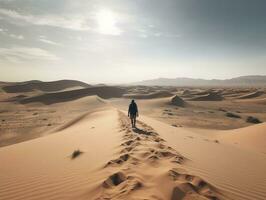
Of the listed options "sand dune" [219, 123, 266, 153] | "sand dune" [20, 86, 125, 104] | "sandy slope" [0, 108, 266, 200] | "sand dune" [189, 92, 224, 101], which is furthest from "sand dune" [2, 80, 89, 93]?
"sandy slope" [0, 108, 266, 200]

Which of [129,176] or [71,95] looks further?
[71,95]

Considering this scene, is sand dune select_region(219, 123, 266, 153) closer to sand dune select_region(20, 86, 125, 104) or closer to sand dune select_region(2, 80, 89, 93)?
sand dune select_region(20, 86, 125, 104)

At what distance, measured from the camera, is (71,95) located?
176 feet

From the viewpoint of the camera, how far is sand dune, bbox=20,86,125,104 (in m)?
48.1

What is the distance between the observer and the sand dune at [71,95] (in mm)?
48062

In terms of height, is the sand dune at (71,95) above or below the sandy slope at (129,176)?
below

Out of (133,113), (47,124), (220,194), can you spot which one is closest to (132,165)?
(220,194)

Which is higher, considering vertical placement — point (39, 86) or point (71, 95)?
point (39, 86)

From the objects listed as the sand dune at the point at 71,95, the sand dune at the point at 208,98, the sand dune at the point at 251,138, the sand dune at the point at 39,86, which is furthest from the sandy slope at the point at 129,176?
the sand dune at the point at 39,86

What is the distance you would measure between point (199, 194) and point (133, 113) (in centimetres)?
930

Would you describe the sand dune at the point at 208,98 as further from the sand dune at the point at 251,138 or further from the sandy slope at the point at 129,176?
the sandy slope at the point at 129,176

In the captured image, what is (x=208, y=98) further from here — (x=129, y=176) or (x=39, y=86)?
(x=129, y=176)

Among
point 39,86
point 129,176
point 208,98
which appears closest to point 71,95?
point 208,98

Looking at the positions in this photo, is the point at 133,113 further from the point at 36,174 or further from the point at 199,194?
the point at 199,194
